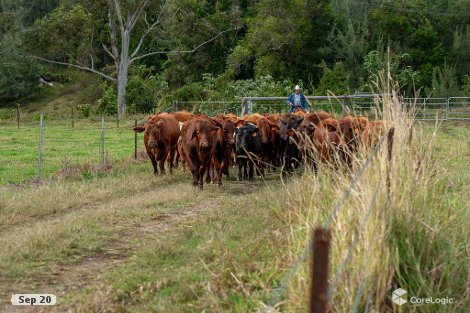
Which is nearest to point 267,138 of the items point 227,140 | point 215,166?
point 227,140

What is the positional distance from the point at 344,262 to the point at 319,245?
83.3 inches

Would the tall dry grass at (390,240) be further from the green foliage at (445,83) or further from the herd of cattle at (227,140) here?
the green foliage at (445,83)

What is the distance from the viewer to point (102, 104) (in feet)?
144

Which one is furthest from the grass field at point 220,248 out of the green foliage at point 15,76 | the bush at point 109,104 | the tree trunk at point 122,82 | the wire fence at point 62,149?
the green foliage at point 15,76

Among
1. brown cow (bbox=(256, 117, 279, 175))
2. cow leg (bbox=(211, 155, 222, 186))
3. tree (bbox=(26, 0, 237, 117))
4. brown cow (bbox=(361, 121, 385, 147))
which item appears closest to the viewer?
brown cow (bbox=(361, 121, 385, 147))

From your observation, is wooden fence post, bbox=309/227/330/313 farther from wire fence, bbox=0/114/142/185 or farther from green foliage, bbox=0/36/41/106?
green foliage, bbox=0/36/41/106

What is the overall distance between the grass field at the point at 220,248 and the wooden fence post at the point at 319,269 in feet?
6.86

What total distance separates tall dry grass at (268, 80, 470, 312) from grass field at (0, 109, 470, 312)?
13 mm

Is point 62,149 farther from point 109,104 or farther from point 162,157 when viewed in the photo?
point 109,104

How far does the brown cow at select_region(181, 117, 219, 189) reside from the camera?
49.0 ft

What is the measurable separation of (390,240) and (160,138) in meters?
11.4

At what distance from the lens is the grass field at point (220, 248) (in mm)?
6242

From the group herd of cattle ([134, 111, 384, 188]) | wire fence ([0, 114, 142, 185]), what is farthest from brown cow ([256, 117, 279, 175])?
wire fence ([0, 114, 142, 185])

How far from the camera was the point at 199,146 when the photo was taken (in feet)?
48.9
